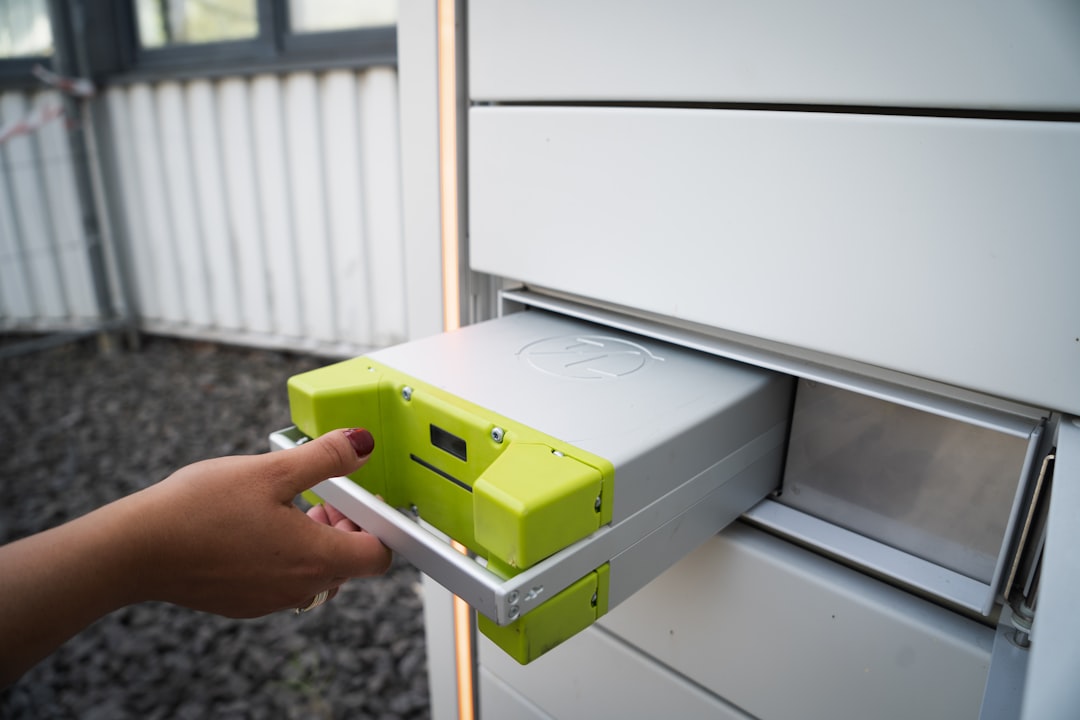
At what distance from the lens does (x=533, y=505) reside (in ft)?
1.70

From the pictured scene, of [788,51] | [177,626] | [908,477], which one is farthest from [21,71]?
[908,477]

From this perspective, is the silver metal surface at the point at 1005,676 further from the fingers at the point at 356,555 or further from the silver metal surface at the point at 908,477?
the fingers at the point at 356,555

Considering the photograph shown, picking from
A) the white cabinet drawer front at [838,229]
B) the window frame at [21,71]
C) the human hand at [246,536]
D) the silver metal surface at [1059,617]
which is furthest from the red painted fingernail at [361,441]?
the window frame at [21,71]

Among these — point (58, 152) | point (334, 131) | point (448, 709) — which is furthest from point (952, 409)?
point (58, 152)

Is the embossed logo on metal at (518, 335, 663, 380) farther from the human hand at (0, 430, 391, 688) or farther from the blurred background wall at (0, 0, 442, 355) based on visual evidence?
the blurred background wall at (0, 0, 442, 355)

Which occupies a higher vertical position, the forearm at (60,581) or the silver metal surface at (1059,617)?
the silver metal surface at (1059,617)

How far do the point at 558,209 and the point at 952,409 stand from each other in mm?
449

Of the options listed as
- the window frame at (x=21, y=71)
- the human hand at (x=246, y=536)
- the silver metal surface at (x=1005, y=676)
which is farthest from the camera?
the window frame at (x=21, y=71)

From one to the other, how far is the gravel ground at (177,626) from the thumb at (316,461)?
1.13m

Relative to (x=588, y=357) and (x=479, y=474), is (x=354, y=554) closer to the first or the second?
(x=479, y=474)

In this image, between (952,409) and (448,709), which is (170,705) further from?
(952,409)

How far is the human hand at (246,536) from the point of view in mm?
614

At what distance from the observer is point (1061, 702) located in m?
0.35

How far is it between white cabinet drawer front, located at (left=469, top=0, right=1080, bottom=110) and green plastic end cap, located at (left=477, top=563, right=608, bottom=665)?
1.46 ft
